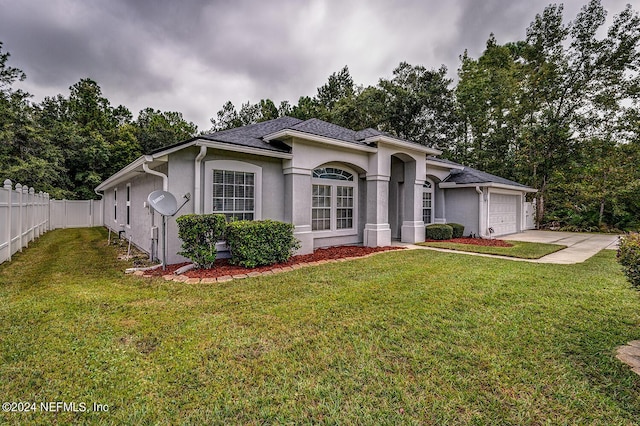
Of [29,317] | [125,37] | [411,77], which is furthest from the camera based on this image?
[411,77]

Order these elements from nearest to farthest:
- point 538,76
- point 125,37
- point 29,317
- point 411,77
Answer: point 29,317 → point 125,37 → point 538,76 → point 411,77

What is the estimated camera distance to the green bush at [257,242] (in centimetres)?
695

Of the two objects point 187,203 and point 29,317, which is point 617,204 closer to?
point 187,203

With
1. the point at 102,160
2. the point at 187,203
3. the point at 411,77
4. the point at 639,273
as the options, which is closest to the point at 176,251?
the point at 187,203

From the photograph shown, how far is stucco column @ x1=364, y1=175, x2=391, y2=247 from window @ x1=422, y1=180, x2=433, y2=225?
445 centimetres

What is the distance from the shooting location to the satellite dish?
6.54 m

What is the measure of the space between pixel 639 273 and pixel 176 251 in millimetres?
8402

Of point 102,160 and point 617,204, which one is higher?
point 102,160

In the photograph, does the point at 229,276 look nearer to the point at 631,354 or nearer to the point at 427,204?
the point at 631,354

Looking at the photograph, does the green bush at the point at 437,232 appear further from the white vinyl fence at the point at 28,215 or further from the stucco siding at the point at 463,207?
the white vinyl fence at the point at 28,215

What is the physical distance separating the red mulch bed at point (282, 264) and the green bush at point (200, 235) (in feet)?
1.09

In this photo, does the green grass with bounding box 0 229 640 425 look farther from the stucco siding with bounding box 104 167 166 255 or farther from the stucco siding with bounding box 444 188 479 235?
the stucco siding with bounding box 444 188 479 235

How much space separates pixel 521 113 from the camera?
2094cm

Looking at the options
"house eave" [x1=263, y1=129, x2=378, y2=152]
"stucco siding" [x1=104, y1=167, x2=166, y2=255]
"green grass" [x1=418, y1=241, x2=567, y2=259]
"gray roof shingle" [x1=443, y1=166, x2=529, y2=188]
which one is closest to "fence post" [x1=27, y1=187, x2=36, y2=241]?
"stucco siding" [x1=104, y1=167, x2=166, y2=255]
